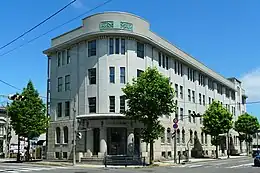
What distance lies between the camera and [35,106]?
44812mm

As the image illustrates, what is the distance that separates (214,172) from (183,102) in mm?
27822

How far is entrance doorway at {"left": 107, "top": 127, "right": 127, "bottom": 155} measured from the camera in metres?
40.8

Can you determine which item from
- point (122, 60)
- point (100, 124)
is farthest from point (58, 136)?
point (122, 60)

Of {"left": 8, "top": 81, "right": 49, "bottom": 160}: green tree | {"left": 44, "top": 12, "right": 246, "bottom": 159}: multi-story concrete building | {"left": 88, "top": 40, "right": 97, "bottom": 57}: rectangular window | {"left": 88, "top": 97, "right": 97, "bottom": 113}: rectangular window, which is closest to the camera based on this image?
{"left": 44, "top": 12, "right": 246, "bottom": 159}: multi-story concrete building

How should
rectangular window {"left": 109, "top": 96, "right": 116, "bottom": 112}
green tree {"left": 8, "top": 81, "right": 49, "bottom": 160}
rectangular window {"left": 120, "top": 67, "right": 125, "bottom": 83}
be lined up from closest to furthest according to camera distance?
rectangular window {"left": 109, "top": 96, "right": 116, "bottom": 112} < rectangular window {"left": 120, "top": 67, "right": 125, "bottom": 83} < green tree {"left": 8, "top": 81, "right": 49, "bottom": 160}

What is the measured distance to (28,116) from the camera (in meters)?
43.6

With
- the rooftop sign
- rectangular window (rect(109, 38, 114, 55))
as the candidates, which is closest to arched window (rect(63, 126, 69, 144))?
rectangular window (rect(109, 38, 114, 55))

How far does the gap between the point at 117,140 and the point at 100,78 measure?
7404 mm

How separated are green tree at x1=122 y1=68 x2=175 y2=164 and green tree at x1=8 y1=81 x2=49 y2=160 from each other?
13.0 metres

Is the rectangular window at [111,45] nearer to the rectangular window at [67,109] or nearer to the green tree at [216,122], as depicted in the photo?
the rectangular window at [67,109]

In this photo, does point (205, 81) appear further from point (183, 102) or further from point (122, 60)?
point (122, 60)

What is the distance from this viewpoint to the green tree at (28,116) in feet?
143

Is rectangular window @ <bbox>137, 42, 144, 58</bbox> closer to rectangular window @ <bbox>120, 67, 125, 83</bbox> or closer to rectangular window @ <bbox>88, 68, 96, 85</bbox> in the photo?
rectangular window @ <bbox>120, 67, 125, 83</bbox>

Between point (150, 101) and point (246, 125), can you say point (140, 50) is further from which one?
point (246, 125)
